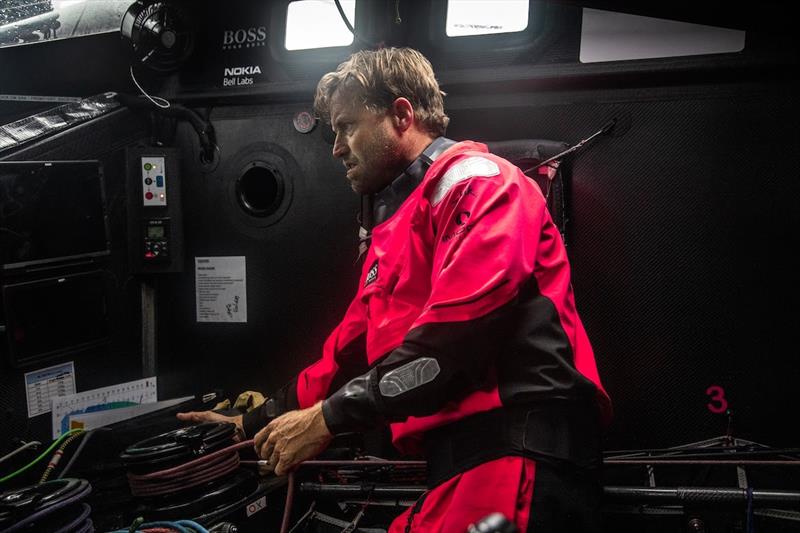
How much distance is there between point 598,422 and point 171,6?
285 centimetres

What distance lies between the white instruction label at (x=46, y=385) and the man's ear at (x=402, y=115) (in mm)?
1989

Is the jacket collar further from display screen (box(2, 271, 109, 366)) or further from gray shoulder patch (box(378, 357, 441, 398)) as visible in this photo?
display screen (box(2, 271, 109, 366))

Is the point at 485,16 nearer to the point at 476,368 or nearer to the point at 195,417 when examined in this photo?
the point at 476,368

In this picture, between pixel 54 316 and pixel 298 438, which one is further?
pixel 54 316

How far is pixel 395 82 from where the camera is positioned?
6.23 ft

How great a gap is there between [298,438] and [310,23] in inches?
92.2

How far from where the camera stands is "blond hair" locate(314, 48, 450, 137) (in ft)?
6.23

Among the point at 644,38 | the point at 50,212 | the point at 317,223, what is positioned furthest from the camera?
the point at 317,223

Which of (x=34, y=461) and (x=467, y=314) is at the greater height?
(x=467, y=314)

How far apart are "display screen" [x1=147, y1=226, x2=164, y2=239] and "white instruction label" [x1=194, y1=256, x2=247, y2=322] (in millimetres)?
246

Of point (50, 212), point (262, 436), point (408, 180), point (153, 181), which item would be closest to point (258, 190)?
point (153, 181)

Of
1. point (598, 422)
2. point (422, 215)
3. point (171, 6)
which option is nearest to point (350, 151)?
point (422, 215)

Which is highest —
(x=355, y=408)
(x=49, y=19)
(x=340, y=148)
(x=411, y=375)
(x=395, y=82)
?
(x=49, y=19)

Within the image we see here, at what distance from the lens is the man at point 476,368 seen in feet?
4.73
